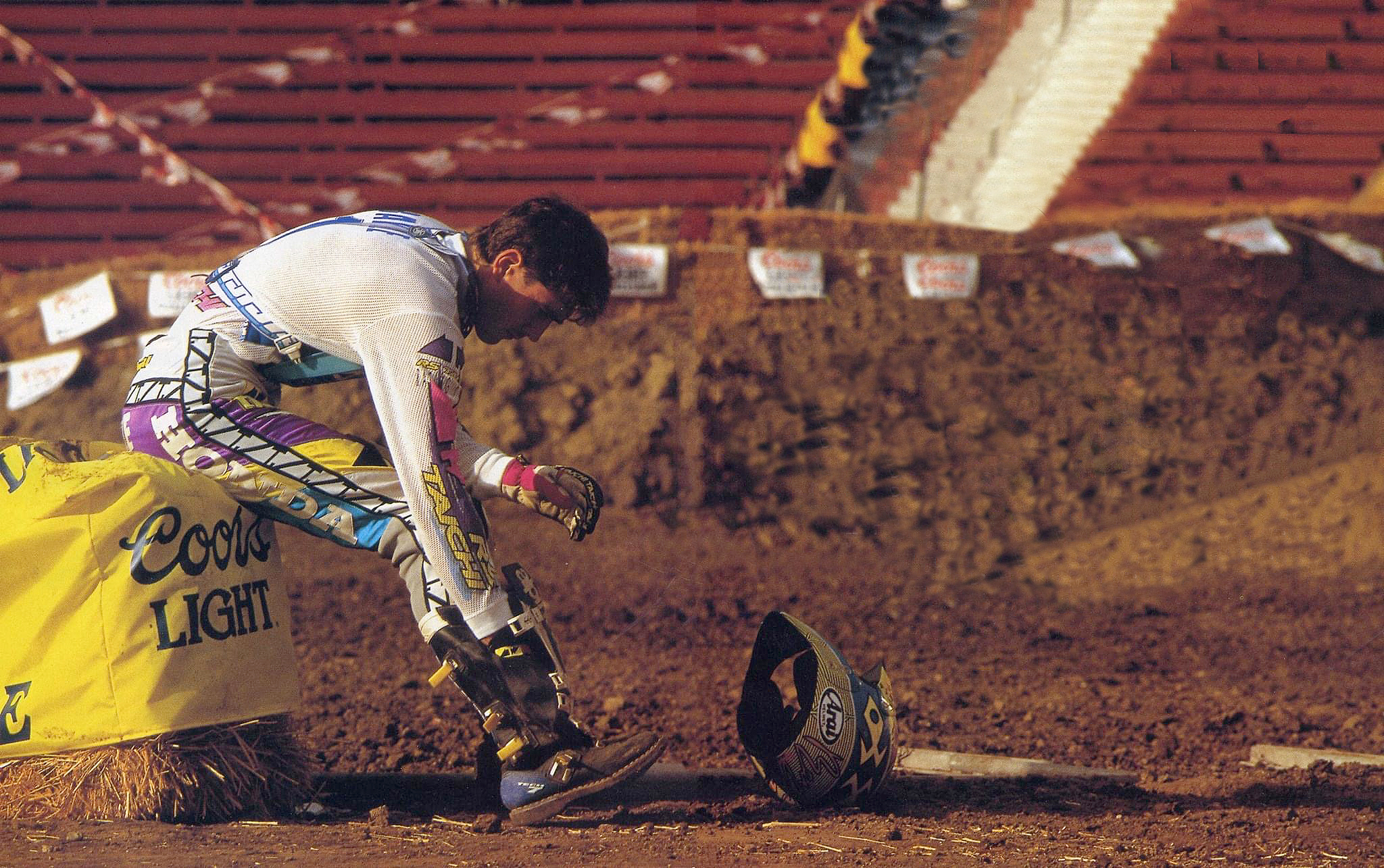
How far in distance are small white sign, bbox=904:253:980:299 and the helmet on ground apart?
4.94m

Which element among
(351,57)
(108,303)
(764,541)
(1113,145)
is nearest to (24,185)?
(108,303)

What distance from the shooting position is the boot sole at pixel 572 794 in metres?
3.17

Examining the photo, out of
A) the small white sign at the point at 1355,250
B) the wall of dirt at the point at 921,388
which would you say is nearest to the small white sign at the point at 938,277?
the wall of dirt at the point at 921,388

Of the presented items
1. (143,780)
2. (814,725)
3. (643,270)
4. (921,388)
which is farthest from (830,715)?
(643,270)

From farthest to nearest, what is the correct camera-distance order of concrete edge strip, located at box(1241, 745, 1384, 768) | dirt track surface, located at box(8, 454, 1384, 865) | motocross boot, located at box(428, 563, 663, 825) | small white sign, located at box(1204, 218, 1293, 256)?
small white sign, located at box(1204, 218, 1293, 256) < concrete edge strip, located at box(1241, 745, 1384, 768) < motocross boot, located at box(428, 563, 663, 825) < dirt track surface, located at box(8, 454, 1384, 865)

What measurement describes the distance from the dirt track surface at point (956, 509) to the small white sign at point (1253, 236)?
115 millimetres

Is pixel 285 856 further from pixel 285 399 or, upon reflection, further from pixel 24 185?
pixel 24 185

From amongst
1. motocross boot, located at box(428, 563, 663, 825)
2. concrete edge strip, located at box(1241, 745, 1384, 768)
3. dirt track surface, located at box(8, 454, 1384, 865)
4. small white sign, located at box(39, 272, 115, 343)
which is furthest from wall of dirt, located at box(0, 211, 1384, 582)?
motocross boot, located at box(428, 563, 663, 825)

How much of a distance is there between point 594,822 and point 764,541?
4.36m

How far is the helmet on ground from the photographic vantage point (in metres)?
3.39

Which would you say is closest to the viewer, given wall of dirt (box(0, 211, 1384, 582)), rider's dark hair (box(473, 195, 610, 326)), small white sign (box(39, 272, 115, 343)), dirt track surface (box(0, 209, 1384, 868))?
rider's dark hair (box(473, 195, 610, 326))

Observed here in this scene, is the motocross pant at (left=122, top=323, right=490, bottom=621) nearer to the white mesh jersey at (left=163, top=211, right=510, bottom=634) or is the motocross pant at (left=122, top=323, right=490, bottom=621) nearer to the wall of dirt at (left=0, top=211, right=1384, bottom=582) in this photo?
the white mesh jersey at (left=163, top=211, right=510, bottom=634)

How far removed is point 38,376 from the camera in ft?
27.1

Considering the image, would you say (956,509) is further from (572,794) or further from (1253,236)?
(572,794)
